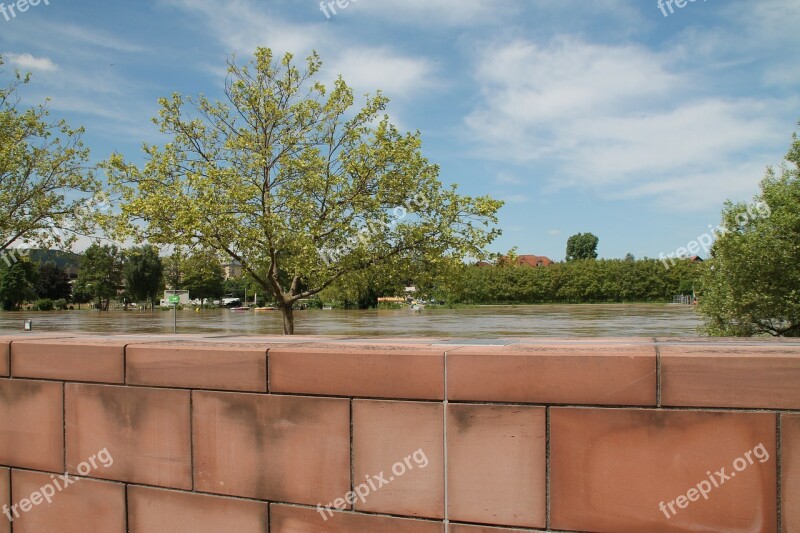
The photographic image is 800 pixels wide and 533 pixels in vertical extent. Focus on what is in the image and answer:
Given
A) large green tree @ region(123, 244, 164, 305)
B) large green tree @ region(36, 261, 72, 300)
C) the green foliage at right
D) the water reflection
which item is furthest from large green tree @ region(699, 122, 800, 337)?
large green tree @ region(36, 261, 72, 300)

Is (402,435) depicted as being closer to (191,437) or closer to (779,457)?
(191,437)

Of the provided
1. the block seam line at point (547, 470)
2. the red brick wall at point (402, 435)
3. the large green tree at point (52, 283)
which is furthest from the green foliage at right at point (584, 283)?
the block seam line at point (547, 470)

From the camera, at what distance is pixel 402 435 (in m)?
3.37

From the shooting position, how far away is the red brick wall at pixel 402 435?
2.90 metres

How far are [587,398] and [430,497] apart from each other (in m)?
0.97

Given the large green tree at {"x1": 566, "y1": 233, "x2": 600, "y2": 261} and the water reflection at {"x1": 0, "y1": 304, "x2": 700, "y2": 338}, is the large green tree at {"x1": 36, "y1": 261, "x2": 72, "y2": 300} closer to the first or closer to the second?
the water reflection at {"x1": 0, "y1": 304, "x2": 700, "y2": 338}

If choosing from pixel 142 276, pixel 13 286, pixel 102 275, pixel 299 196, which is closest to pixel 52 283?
pixel 102 275

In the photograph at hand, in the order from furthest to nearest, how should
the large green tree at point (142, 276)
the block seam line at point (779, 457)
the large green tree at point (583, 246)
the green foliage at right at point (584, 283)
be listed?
the large green tree at point (583, 246) < the green foliage at right at point (584, 283) < the large green tree at point (142, 276) < the block seam line at point (779, 457)

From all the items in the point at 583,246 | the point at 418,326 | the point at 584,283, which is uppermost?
the point at 583,246

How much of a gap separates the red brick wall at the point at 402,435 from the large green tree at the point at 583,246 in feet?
493

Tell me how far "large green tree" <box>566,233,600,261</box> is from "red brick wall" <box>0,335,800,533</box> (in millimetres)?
150323

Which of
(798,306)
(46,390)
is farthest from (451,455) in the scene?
(798,306)

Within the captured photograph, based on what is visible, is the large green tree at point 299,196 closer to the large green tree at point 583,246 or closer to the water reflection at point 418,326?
the water reflection at point 418,326

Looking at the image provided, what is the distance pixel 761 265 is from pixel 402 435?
60.3 ft
